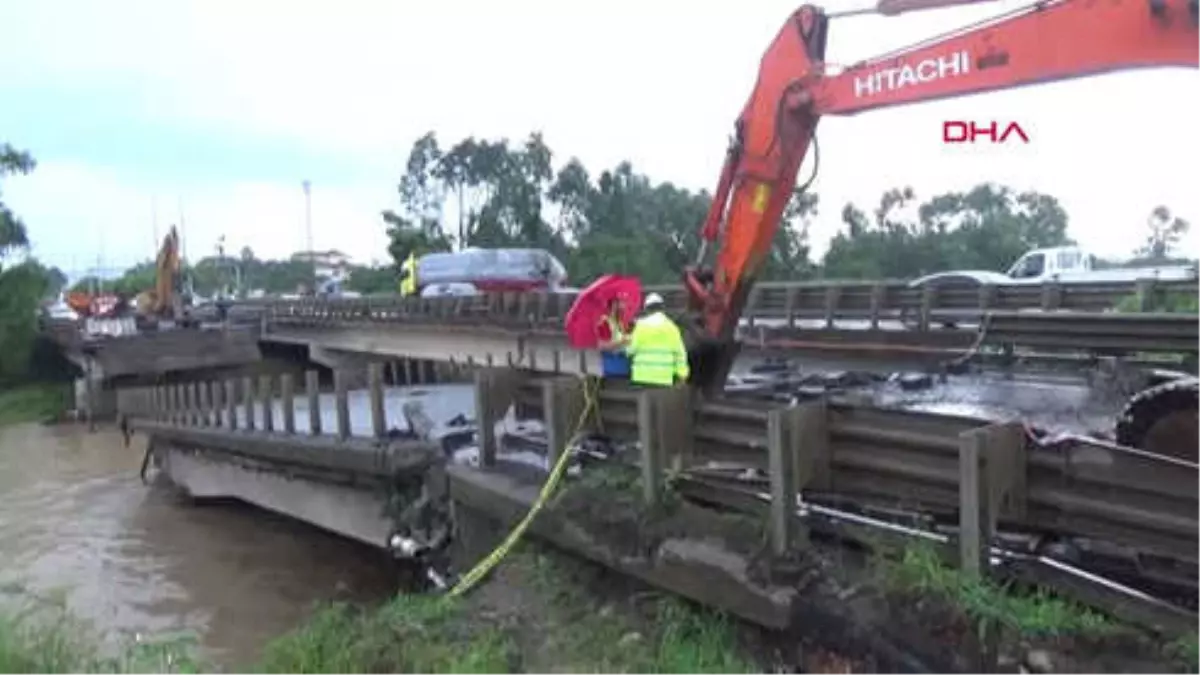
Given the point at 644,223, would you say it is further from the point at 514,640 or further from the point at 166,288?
the point at 514,640

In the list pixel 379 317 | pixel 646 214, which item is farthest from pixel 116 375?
pixel 646 214

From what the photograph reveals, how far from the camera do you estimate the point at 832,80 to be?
30.1 ft

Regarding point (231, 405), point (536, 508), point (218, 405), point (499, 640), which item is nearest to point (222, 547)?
point (231, 405)

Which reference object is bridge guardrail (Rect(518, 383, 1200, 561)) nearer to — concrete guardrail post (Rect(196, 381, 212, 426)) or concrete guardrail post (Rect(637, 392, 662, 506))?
concrete guardrail post (Rect(637, 392, 662, 506))

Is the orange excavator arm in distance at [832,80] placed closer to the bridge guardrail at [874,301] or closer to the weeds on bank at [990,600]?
the bridge guardrail at [874,301]

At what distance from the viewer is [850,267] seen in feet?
180

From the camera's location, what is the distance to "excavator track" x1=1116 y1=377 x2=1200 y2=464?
7.32 meters

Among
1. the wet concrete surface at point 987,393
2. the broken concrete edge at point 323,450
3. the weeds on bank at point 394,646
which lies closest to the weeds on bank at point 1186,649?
the weeds on bank at point 394,646

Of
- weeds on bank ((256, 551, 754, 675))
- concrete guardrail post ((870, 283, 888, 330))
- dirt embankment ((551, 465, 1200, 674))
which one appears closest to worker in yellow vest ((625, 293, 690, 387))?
weeds on bank ((256, 551, 754, 675))

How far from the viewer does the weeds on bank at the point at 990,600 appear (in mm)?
4668

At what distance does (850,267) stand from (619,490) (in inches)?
1934

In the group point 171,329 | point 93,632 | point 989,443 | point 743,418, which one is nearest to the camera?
point 989,443

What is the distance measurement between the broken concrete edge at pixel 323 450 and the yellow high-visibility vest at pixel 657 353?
261 centimetres

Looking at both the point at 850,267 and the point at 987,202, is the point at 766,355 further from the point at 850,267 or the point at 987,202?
the point at 987,202
